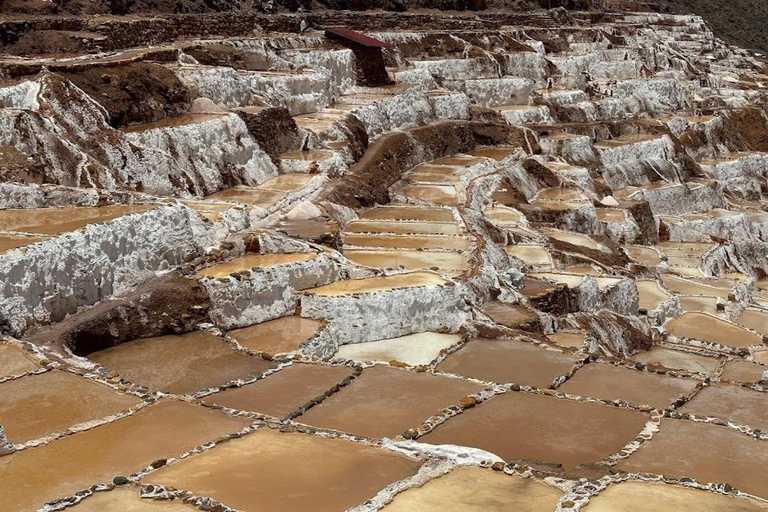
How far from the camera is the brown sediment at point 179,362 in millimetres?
15586

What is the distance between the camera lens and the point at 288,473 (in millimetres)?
11398

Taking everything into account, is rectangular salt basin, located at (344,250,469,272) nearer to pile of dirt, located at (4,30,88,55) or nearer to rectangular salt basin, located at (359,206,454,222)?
rectangular salt basin, located at (359,206,454,222)

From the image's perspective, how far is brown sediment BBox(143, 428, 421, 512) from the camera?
1073 cm

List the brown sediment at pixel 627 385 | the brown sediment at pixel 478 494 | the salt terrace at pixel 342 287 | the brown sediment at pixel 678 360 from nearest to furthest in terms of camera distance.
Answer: the brown sediment at pixel 478 494 < the salt terrace at pixel 342 287 < the brown sediment at pixel 627 385 < the brown sediment at pixel 678 360

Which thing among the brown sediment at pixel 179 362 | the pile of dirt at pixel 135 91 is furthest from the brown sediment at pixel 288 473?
the pile of dirt at pixel 135 91

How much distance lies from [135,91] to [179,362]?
458 inches

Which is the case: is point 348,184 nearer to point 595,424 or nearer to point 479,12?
point 595,424

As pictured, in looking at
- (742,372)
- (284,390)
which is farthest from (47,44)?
(742,372)

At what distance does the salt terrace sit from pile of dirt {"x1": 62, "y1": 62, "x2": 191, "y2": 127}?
0.09 meters

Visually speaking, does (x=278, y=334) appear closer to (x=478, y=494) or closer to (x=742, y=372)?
(x=478, y=494)

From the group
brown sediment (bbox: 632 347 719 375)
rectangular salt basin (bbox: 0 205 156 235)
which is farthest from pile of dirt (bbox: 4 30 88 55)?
brown sediment (bbox: 632 347 719 375)

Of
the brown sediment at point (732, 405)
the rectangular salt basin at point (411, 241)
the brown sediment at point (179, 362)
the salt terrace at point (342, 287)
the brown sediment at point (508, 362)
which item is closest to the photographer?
the salt terrace at point (342, 287)

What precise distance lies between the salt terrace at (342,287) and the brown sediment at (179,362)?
0.06 metres

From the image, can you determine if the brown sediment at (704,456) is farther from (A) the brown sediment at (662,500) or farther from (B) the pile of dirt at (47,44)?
(B) the pile of dirt at (47,44)
